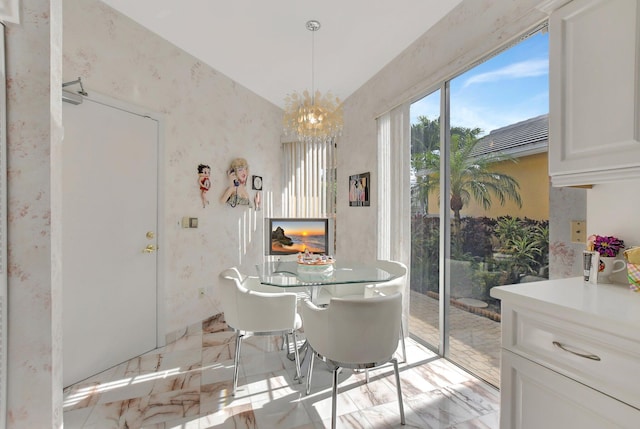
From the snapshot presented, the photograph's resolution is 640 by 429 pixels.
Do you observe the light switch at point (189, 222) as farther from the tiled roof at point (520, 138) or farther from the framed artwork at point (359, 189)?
the tiled roof at point (520, 138)

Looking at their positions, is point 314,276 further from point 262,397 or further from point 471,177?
point 471,177

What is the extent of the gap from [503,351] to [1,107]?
2139mm

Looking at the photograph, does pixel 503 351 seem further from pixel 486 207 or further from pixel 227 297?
pixel 227 297

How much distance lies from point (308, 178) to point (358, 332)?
3210 millimetres

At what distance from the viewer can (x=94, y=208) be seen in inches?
90.4

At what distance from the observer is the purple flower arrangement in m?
1.30

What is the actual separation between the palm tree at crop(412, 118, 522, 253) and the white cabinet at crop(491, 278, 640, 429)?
927mm

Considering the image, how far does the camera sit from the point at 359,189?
3.82m

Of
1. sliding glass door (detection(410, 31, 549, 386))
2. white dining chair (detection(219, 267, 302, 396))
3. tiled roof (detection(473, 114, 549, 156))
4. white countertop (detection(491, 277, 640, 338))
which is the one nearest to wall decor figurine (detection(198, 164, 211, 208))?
white dining chair (detection(219, 267, 302, 396))

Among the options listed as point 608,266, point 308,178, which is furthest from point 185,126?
point 608,266

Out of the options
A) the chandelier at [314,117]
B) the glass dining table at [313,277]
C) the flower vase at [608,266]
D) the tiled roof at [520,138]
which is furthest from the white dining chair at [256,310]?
the tiled roof at [520,138]

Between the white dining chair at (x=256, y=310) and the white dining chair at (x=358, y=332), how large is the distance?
409 millimetres

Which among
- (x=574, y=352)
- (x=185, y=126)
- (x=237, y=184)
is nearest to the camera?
(x=574, y=352)

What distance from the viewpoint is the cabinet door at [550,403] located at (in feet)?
2.97
